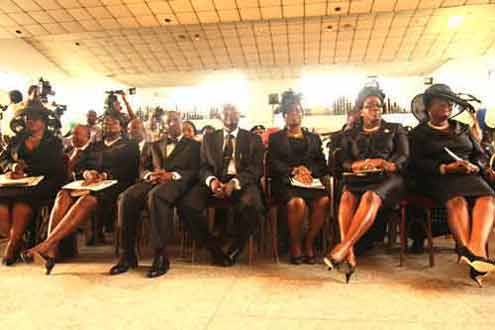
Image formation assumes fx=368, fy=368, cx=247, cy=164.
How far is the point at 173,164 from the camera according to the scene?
118 inches

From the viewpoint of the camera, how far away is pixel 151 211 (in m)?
2.53

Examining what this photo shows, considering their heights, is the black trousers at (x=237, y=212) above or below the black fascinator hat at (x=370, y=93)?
below

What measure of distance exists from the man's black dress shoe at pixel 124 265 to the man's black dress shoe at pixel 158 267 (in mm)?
209

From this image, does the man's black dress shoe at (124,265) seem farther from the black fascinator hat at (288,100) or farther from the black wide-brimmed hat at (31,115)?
the black fascinator hat at (288,100)

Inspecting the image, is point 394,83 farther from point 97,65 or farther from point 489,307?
point 489,307

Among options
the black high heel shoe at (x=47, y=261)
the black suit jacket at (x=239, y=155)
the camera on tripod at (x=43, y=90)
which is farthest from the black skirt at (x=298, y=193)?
the camera on tripod at (x=43, y=90)

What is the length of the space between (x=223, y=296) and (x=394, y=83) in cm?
806

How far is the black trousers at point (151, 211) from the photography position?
251cm

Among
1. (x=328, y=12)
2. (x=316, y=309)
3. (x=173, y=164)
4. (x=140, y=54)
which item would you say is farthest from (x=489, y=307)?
(x=140, y=54)

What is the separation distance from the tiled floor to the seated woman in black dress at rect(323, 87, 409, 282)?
0.76 feet

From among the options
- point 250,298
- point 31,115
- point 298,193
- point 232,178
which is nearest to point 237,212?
point 232,178

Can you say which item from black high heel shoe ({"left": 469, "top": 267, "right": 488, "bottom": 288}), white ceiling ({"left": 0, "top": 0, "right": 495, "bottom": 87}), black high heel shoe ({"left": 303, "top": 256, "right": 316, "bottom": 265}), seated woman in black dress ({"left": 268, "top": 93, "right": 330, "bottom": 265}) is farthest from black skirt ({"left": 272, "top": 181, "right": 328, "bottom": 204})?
white ceiling ({"left": 0, "top": 0, "right": 495, "bottom": 87})

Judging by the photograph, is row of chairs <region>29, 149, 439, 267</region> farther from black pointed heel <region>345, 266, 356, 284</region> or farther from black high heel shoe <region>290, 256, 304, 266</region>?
black pointed heel <region>345, 266, 356, 284</region>

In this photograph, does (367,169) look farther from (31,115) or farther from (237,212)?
(31,115)
